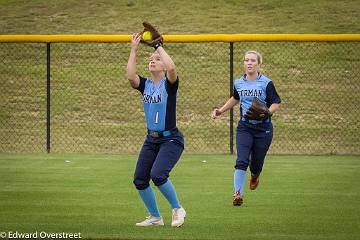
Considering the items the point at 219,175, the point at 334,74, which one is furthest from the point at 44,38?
the point at 334,74

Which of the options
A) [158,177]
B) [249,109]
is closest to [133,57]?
[158,177]

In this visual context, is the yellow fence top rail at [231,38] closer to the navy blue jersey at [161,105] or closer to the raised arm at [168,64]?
the navy blue jersey at [161,105]

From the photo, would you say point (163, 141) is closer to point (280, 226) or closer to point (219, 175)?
point (280, 226)

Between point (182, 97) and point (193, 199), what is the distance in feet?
31.7

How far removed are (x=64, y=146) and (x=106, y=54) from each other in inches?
186

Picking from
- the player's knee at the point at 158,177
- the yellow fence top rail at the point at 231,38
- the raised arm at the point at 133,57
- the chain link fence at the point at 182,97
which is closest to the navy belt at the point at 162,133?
the player's knee at the point at 158,177

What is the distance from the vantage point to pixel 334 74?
72.5ft

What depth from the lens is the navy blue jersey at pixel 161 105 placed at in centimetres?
932

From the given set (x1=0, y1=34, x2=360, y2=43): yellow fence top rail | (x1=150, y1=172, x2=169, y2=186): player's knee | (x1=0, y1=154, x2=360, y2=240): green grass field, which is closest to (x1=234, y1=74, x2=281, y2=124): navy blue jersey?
(x1=0, y1=154, x2=360, y2=240): green grass field

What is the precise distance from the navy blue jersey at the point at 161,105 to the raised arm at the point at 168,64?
13cm

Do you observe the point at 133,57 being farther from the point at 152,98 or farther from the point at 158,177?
the point at 158,177

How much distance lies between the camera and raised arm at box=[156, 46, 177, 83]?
9.01m

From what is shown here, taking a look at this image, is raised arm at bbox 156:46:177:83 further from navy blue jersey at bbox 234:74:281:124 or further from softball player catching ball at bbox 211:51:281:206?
navy blue jersey at bbox 234:74:281:124

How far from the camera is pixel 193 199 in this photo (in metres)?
11.6
